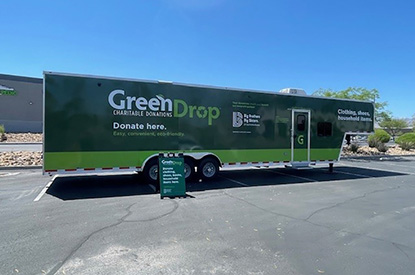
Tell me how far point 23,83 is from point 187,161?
5070 cm

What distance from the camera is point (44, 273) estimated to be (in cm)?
352

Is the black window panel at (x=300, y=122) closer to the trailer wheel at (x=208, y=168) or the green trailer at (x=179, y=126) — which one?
the green trailer at (x=179, y=126)

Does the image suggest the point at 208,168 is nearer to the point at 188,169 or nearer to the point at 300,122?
the point at 188,169

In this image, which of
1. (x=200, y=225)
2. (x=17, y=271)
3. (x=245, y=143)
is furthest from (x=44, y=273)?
(x=245, y=143)

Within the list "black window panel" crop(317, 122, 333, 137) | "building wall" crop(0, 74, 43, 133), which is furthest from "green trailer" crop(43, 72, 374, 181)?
"building wall" crop(0, 74, 43, 133)

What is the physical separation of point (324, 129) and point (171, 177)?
7.24 meters

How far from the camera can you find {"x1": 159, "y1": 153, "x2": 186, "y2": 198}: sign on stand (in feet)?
25.7

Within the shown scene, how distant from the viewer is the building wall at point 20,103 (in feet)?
155

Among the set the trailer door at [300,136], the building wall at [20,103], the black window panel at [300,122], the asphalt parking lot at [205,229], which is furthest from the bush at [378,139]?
the building wall at [20,103]

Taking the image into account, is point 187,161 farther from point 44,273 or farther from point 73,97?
point 44,273

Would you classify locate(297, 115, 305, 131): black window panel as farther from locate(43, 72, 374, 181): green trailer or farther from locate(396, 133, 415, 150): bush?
locate(396, 133, 415, 150): bush

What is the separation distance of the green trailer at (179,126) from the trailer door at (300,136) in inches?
1.6

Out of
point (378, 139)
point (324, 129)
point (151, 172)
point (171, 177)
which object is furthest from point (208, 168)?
point (378, 139)

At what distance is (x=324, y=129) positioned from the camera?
11992 millimetres
